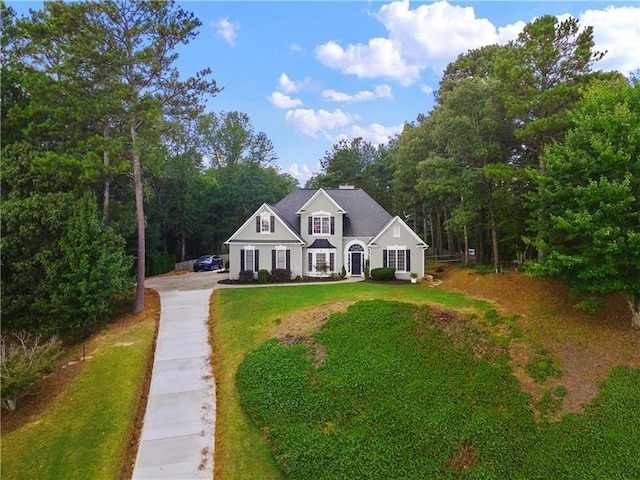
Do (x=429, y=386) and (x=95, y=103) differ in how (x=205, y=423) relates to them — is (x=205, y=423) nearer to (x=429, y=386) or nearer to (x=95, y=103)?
(x=429, y=386)

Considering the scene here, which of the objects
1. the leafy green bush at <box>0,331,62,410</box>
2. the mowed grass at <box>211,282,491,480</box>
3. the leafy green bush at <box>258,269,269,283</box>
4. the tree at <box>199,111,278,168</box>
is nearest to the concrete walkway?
the mowed grass at <box>211,282,491,480</box>

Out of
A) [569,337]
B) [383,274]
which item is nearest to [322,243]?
[383,274]

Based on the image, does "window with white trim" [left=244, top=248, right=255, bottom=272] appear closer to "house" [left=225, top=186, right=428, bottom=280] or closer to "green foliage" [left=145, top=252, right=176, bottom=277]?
"house" [left=225, top=186, right=428, bottom=280]

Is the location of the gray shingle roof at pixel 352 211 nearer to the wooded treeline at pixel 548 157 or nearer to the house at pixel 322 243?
the house at pixel 322 243

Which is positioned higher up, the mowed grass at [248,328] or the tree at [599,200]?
the tree at [599,200]

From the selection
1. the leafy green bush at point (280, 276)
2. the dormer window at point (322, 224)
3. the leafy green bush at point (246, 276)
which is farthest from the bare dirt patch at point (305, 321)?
the dormer window at point (322, 224)

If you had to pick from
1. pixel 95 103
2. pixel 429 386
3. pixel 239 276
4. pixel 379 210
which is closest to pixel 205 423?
pixel 429 386

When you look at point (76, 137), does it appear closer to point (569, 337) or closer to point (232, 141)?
point (569, 337)
